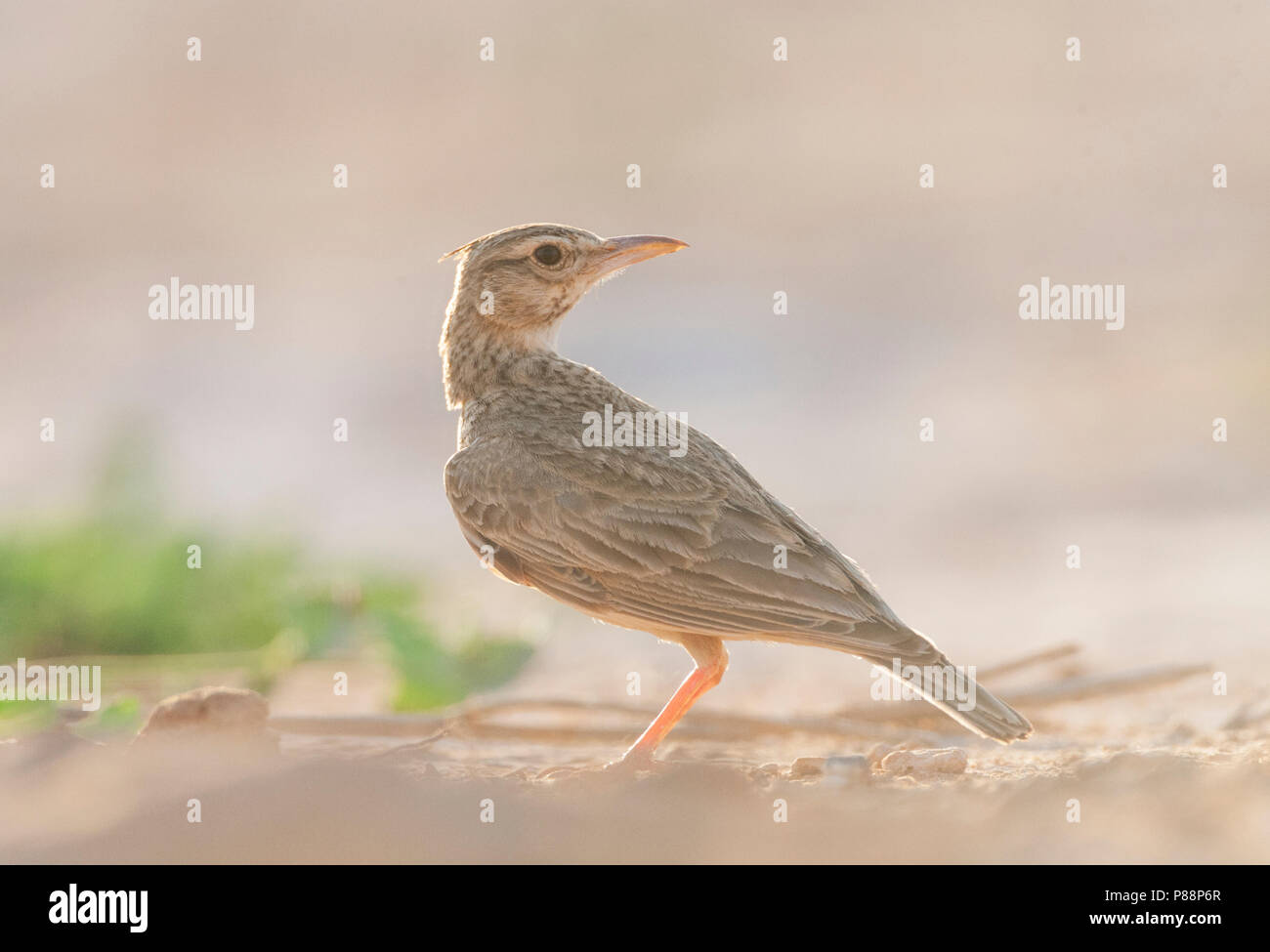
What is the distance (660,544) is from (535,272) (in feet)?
4.59

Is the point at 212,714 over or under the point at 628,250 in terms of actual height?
under

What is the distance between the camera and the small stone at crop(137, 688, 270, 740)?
4672mm

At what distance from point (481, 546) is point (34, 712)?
1.74 metres

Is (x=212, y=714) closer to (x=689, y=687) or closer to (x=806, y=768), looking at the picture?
(x=689, y=687)

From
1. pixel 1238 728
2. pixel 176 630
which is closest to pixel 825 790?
pixel 1238 728

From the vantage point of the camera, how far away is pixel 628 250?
5.36 m

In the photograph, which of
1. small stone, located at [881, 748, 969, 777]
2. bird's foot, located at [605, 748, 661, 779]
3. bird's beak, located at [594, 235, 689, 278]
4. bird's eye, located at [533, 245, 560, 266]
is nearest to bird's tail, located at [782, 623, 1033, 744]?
small stone, located at [881, 748, 969, 777]

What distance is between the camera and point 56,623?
636 centimetres

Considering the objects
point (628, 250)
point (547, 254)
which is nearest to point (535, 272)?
point (547, 254)

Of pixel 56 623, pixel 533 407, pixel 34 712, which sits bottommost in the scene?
pixel 34 712

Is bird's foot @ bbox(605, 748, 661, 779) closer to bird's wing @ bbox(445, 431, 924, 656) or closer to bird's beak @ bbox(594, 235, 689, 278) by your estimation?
bird's wing @ bbox(445, 431, 924, 656)

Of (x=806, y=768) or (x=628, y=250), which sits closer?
(x=806, y=768)

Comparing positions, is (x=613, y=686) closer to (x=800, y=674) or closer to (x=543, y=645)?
(x=543, y=645)

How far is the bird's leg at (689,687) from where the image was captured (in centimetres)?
456
